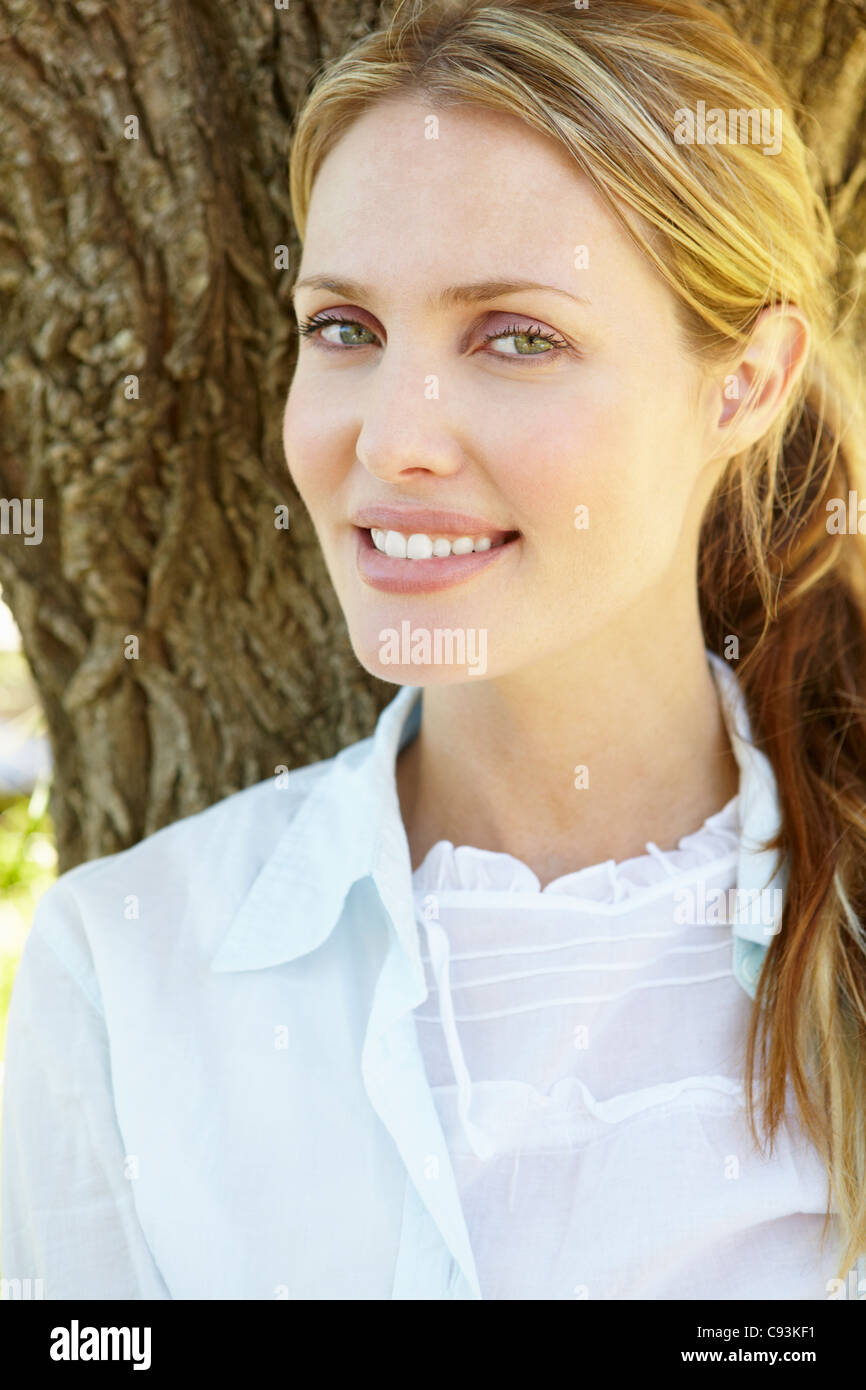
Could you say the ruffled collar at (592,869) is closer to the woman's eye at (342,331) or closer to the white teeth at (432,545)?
the white teeth at (432,545)

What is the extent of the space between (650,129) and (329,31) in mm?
713

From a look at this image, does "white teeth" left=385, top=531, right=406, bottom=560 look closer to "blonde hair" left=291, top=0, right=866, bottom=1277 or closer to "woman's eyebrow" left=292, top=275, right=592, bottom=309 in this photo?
"woman's eyebrow" left=292, top=275, right=592, bottom=309

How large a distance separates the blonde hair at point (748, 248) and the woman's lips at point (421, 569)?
436mm

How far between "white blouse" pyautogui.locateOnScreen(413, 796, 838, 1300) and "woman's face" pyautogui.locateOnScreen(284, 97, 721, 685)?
15.7 inches

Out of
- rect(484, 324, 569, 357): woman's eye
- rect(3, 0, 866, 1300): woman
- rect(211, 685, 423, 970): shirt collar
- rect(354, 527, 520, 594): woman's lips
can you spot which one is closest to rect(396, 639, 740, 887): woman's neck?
rect(3, 0, 866, 1300): woman

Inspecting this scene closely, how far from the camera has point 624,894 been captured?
1922 mm

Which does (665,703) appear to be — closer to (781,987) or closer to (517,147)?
(781,987)

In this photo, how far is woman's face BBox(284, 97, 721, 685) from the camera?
1661 millimetres

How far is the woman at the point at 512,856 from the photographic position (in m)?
1.68

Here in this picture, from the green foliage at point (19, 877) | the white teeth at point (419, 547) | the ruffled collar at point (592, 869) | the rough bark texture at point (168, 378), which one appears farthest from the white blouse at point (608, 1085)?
the green foliage at point (19, 877)

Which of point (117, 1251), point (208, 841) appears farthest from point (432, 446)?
point (117, 1251)

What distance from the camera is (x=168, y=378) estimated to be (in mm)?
2207

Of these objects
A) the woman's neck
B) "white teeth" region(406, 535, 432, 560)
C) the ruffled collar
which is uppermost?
"white teeth" region(406, 535, 432, 560)

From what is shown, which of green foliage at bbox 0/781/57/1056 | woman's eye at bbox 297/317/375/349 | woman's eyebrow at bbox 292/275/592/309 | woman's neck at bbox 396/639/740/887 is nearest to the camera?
woman's eyebrow at bbox 292/275/592/309
